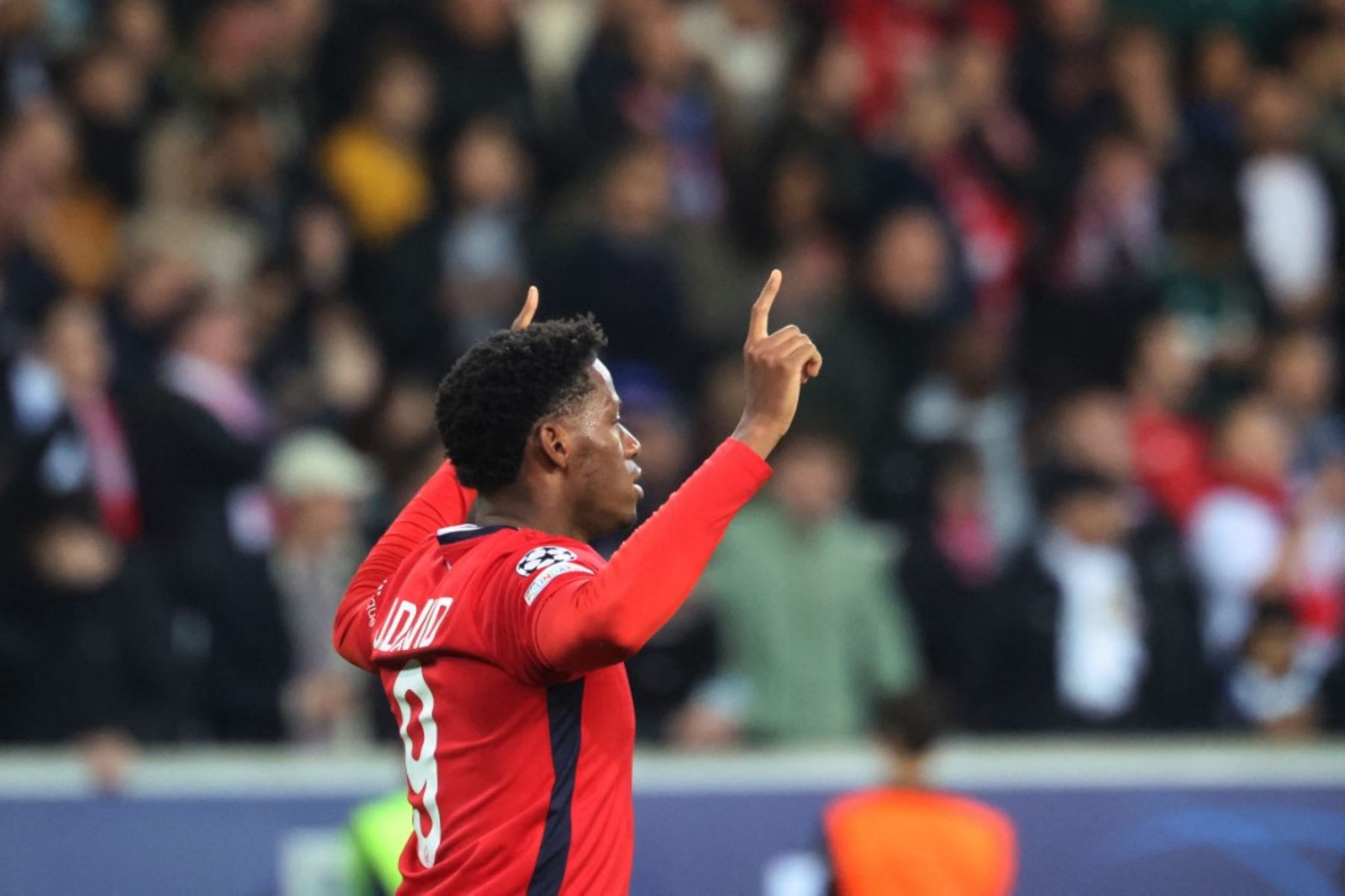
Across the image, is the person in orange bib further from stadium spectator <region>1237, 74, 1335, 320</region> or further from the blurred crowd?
stadium spectator <region>1237, 74, 1335, 320</region>

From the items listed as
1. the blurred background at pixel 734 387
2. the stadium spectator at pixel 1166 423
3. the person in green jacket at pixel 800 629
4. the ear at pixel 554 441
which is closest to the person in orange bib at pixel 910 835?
the blurred background at pixel 734 387

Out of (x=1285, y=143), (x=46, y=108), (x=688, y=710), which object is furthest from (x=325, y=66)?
(x=1285, y=143)

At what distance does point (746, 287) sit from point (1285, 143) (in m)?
3.13

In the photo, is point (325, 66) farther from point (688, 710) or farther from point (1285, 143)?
point (1285, 143)

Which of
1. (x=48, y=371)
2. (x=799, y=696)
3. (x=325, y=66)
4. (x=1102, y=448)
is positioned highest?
(x=325, y=66)

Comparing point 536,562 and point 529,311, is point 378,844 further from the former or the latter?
point 536,562

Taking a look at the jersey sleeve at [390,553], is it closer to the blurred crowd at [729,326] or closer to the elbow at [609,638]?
the elbow at [609,638]

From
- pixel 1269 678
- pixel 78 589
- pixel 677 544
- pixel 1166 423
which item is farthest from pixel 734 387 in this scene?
pixel 677 544

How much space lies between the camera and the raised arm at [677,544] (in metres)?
3.01

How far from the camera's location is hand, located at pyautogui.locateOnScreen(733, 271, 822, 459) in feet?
10.5

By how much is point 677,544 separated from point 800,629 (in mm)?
4422

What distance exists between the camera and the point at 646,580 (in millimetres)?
3010

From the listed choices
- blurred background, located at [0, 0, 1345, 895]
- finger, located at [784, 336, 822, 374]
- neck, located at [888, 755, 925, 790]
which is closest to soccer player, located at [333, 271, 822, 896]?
finger, located at [784, 336, 822, 374]

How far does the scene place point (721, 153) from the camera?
9961mm
